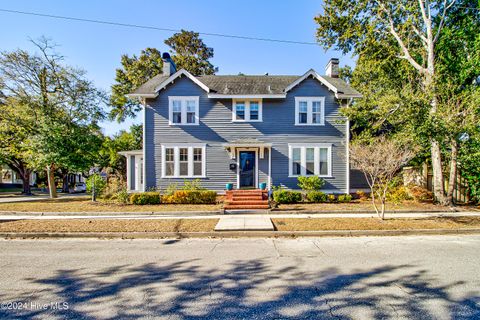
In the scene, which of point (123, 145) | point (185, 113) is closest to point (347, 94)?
point (185, 113)

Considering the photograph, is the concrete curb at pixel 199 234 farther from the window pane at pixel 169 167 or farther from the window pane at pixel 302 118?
the window pane at pixel 302 118

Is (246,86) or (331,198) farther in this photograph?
(246,86)

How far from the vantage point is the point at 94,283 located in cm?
423

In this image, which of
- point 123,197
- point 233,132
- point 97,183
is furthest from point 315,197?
point 97,183

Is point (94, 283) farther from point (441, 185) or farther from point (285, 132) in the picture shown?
point (441, 185)

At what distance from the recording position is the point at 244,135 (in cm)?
1482

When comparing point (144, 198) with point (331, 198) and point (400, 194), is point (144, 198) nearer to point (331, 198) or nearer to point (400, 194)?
point (331, 198)

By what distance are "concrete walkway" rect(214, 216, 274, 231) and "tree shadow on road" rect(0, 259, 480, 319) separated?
9.36ft

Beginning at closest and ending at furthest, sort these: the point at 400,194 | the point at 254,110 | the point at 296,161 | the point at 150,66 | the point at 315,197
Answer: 1. the point at 400,194
2. the point at 315,197
3. the point at 296,161
4. the point at 254,110
5. the point at 150,66

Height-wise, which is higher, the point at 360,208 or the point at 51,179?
the point at 51,179

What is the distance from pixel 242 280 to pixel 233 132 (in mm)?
11263

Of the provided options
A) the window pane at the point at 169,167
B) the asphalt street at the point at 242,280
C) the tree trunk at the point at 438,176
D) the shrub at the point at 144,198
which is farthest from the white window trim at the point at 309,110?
the shrub at the point at 144,198

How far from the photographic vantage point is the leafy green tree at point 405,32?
42.3ft

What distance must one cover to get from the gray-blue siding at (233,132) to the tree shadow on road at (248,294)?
9881 millimetres
